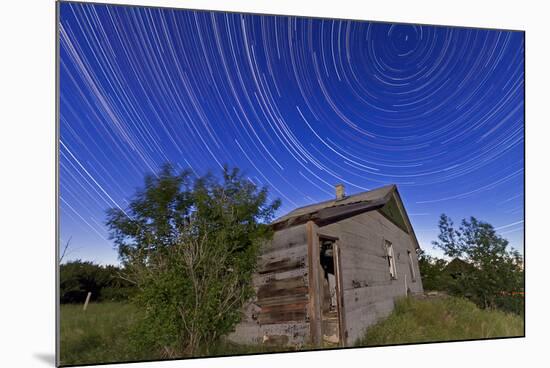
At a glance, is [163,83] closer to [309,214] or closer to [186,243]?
[186,243]

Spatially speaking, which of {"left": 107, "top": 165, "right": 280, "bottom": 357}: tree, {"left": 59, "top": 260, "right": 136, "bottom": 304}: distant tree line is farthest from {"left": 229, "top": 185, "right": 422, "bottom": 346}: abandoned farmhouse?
{"left": 59, "top": 260, "right": 136, "bottom": 304}: distant tree line

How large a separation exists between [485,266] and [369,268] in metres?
1.84

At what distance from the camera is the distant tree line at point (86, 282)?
710 centimetres

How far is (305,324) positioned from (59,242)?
329 centimetres

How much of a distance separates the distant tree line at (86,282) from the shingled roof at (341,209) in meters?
2.23

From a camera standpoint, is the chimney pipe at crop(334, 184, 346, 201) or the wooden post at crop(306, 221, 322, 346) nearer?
the wooden post at crop(306, 221, 322, 346)

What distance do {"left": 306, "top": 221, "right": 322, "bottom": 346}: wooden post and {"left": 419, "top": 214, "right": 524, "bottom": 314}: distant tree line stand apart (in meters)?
2.04

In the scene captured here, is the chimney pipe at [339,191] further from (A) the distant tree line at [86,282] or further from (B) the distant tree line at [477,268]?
(A) the distant tree line at [86,282]

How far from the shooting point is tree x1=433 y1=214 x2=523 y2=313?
9.30 m

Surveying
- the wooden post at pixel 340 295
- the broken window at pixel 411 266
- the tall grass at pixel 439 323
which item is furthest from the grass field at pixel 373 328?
the broken window at pixel 411 266

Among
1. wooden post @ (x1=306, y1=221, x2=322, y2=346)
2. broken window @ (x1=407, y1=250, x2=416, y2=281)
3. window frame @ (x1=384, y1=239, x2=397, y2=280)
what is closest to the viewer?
wooden post @ (x1=306, y1=221, x2=322, y2=346)

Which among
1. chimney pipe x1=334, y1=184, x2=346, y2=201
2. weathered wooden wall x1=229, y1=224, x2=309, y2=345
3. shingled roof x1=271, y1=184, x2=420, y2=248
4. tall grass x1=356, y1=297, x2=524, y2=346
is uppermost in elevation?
chimney pipe x1=334, y1=184, x2=346, y2=201

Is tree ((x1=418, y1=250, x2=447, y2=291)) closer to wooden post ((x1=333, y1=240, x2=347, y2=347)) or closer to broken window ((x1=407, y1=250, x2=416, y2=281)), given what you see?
broken window ((x1=407, y1=250, x2=416, y2=281))
